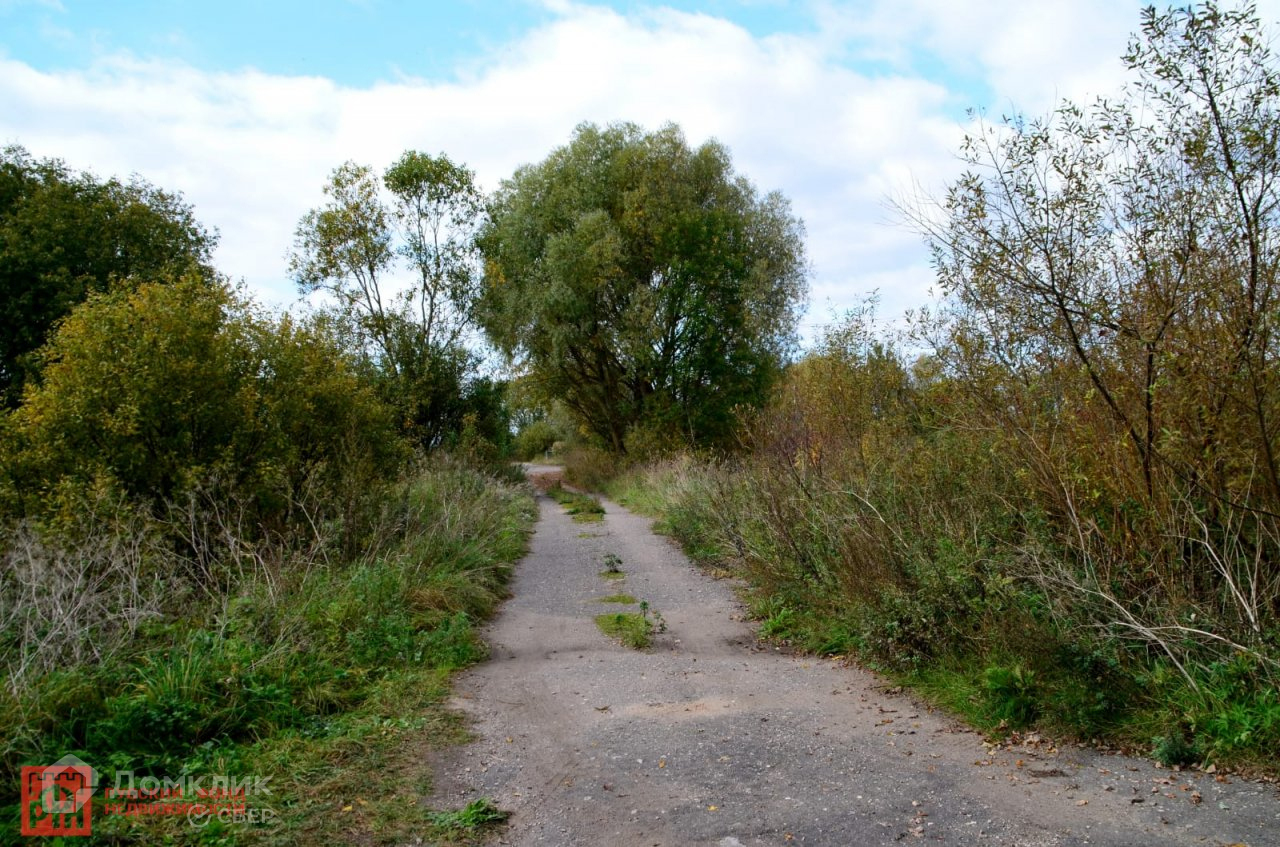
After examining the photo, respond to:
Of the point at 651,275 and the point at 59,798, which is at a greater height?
the point at 651,275

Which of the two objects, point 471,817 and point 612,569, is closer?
point 471,817

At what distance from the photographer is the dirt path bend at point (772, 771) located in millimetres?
3775

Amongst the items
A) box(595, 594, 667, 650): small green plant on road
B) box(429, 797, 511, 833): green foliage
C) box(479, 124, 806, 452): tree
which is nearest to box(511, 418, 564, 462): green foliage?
box(479, 124, 806, 452): tree

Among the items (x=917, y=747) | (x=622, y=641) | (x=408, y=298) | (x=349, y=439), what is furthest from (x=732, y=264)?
(x=917, y=747)

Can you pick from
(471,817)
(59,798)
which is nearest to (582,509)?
(471,817)

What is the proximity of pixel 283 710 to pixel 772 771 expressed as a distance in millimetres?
3175

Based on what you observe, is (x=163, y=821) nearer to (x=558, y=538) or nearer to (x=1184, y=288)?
(x=1184, y=288)

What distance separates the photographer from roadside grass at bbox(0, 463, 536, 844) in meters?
3.98

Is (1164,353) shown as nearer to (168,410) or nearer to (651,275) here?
(168,410)

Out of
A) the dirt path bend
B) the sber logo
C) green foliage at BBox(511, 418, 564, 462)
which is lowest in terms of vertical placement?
the dirt path bend

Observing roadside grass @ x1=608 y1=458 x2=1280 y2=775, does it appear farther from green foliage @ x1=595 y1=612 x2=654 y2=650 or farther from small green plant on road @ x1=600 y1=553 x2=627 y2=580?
small green plant on road @ x1=600 y1=553 x2=627 y2=580

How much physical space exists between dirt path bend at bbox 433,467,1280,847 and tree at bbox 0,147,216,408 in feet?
70.7

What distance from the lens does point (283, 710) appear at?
17.2ft

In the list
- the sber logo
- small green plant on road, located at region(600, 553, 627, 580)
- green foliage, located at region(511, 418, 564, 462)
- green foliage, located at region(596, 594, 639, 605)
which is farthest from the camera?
green foliage, located at region(511, 418, 564, 462)
